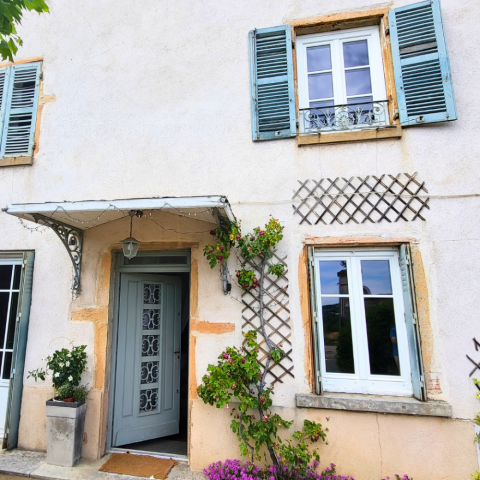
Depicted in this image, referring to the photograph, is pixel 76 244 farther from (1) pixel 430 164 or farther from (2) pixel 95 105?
(1) pixel 430 164

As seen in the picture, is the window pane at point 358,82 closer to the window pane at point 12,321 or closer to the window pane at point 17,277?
the window pane at point 17,277

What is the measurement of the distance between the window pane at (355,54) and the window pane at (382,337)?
2.96 metres

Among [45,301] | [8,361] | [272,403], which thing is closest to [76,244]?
[45,301]

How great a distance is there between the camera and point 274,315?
3.59 meters

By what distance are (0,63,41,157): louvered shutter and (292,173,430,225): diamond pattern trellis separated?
3.93 metres

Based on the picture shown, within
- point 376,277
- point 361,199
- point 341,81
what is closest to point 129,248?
point 361,199

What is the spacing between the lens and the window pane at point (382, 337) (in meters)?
3.44

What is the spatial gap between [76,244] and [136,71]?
99.1 inches

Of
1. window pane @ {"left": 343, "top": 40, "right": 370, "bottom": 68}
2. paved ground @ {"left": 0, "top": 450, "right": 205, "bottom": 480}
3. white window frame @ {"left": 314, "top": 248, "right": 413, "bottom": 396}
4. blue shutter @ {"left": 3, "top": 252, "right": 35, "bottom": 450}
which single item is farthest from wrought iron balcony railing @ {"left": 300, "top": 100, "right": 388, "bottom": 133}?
paved ground @ {"left": 0, "top": 450, "right": 205, "bottom": 480}

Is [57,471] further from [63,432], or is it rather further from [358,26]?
[358,26]

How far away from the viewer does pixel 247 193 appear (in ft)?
12.8

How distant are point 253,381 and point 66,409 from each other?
2104 mm

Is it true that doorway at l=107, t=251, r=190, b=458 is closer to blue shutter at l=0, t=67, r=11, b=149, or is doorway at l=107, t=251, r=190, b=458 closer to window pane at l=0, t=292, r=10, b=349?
window pane at l=0, t=292, r=10, b=349

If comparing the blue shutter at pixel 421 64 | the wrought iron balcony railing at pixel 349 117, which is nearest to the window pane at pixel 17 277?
the wrought iron balcony railing at pixel 349 117
